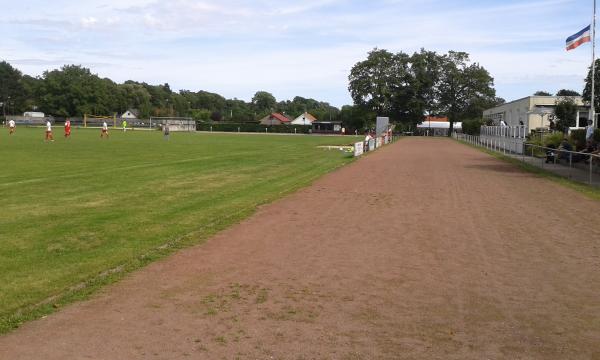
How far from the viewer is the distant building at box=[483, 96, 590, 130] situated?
51844 mm

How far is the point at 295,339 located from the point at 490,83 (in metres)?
114

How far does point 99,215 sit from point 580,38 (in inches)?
1178

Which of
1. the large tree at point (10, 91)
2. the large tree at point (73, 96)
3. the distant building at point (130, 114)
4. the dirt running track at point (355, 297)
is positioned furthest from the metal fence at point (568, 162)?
the large tree at point (10, 91)

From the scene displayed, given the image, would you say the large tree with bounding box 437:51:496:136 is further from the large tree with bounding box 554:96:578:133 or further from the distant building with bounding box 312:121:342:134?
the large tree with bounding box 554:96:578:133

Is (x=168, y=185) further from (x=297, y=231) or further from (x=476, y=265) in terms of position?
(x=476, y=265)

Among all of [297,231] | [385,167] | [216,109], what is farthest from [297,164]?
[216,109]

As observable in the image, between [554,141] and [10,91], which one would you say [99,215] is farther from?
[10,91]

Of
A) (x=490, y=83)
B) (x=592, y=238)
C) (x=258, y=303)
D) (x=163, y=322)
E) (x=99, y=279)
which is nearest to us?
(x=163, y=322)

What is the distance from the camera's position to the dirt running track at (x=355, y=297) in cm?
492

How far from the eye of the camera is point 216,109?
19075cm

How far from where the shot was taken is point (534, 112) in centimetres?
5775

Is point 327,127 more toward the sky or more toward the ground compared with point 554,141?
more toward the sky

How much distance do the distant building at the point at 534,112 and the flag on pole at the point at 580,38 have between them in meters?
12.9

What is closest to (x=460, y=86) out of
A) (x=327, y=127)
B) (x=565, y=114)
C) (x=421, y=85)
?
(x=421, y=85)
